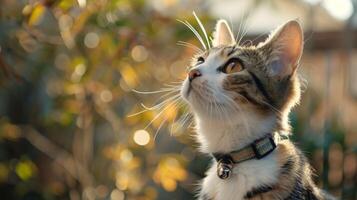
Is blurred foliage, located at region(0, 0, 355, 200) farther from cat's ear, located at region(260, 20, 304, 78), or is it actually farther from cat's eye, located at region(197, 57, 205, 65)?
cat's ear, located at region(260, 20, 304, 78)

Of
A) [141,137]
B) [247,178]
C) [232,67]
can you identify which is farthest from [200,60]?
[141,137]

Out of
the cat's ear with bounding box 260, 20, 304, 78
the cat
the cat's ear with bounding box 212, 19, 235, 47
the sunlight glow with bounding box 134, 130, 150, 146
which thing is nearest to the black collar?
the cat

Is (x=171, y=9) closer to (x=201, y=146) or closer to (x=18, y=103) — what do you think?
(x=201, y=146)

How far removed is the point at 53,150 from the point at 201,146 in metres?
1.93

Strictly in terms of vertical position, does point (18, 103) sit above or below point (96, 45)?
below

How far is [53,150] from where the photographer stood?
3678 mm

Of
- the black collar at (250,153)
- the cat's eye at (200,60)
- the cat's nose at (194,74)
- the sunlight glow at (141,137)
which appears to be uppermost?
the cat's nose at (194,74)

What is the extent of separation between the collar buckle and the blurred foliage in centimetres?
53

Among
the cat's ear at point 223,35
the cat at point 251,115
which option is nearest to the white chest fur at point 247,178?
the cat at point 251,115

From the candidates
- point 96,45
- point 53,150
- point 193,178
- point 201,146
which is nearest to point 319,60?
point 193,178

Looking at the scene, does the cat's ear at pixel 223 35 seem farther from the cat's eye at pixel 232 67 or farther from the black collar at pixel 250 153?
the black collar at pixel 250 153

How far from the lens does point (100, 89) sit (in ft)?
9.21

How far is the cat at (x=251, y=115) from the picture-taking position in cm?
171

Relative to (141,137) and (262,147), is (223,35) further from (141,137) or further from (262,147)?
(141,137)
